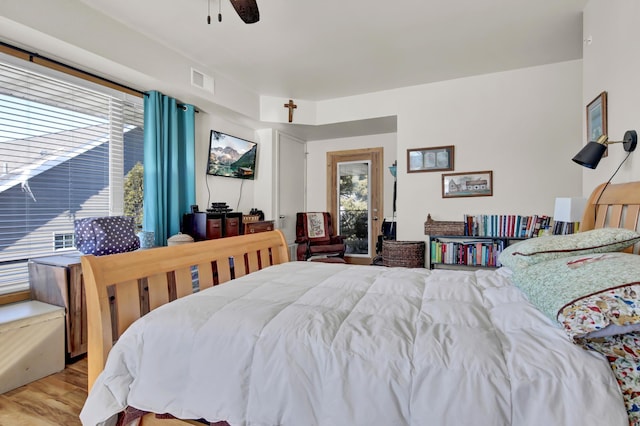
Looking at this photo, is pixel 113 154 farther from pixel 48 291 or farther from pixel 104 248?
pixel 48 291

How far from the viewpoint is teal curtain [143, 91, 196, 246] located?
3.06m

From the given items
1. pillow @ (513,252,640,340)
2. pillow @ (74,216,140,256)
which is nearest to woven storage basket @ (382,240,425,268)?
pillow @ (513,252,640,340)

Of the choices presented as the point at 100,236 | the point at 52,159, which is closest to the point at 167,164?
the point at 52,159

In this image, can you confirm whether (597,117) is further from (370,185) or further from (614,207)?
(370,185)

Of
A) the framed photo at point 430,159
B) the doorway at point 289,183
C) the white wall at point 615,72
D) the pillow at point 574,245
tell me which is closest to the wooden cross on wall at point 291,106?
the doorway at point 289,183

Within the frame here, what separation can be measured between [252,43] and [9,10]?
1.68 metres

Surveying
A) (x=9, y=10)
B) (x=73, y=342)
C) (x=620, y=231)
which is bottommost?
(x=73, y=342)

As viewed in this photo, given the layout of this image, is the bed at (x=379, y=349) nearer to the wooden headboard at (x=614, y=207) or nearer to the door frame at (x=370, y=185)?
the wooden headboard at (x=614, y=207)

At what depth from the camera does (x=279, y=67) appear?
11.3 ft

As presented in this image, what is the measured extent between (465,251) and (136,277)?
330 centimetres

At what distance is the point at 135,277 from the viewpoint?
1.32 metres

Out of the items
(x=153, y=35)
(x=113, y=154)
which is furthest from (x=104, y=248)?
(x=153, y=35)

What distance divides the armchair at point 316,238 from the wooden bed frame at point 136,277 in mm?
2415

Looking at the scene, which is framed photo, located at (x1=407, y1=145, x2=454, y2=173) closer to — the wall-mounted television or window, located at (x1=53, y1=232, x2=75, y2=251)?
the wall-mounted television
